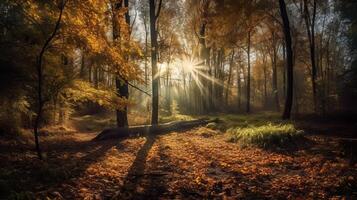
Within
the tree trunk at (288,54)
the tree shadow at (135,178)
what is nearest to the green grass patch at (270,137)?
the tree shadow at (135,178)

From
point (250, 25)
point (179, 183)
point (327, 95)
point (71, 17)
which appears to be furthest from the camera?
point (250, 25)

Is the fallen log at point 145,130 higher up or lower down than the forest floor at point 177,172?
higher up

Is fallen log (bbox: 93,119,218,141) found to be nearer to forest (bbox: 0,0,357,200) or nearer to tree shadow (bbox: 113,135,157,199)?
forest (bbox: 0,0,357,200)

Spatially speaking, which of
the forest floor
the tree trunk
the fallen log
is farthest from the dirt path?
the tree trunk

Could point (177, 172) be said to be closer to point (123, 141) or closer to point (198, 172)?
point (198, 172)

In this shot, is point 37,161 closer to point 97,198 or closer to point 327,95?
point 97,198

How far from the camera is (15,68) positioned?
367 inches

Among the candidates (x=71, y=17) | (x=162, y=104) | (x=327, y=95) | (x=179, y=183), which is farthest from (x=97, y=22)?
(x=162, y=104)

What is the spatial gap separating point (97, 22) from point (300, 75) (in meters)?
41.7

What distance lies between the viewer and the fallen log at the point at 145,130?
12172 mm

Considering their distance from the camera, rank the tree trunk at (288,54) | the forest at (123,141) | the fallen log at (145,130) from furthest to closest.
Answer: the tree trunk at (288,54) < the fallen log at (145,130) < the forest at (123,141)

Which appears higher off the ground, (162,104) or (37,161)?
(162,104)

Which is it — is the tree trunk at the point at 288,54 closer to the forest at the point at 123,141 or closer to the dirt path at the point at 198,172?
the forest at the point at 123,141

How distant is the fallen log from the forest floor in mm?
1638
